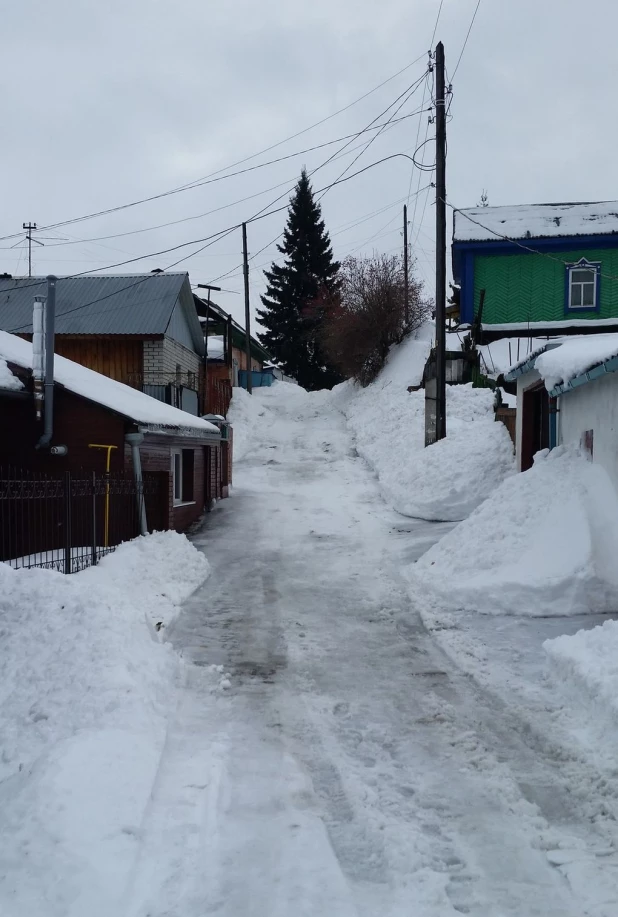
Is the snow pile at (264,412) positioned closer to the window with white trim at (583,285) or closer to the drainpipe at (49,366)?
the window with white trim at (583,285)

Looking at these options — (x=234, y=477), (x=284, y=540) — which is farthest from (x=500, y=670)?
(x=234, y=477)

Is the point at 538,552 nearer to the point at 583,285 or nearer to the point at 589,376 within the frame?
the point at 589,376

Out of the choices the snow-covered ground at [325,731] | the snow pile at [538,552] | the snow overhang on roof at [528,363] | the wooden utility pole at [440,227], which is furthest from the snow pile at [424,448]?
the snow pile at [538,552]

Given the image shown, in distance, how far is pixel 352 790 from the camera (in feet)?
15.4

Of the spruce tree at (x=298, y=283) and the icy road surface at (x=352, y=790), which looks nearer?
the icy road surface at (x=352, y=790)

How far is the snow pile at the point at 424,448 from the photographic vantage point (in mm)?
15938

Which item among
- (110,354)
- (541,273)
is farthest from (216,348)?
(541,273)

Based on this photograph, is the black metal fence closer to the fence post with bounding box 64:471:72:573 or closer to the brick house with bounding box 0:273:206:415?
the fence post with bounding box 64:471:72:573

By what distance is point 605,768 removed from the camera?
4832mm

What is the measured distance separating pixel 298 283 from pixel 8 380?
1517 inches

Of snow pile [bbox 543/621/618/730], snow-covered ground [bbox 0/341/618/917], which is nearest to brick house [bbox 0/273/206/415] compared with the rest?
snow-covered ground [bbox 0/341/618/917]

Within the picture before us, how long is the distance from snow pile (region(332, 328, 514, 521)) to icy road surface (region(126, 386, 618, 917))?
21.8ft

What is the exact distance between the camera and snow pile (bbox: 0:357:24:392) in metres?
12.0

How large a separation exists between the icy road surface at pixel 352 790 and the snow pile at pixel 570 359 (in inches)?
154
